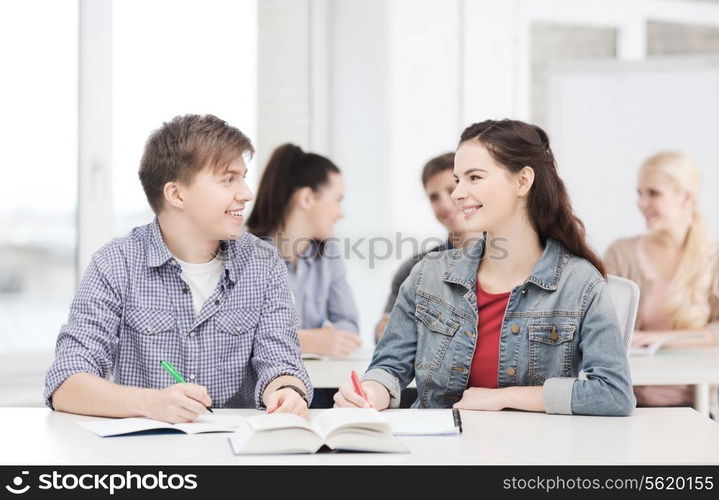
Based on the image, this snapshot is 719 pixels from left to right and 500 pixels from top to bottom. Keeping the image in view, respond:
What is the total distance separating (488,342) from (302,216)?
1.48 m

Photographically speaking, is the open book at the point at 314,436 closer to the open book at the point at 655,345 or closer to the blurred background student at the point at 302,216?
the open book at the point at 655,345

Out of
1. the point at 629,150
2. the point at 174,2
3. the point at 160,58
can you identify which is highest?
the point at 174,2

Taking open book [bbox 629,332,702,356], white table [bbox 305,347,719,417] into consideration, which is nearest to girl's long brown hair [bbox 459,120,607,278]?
white table [bbox 305,347,719,417]

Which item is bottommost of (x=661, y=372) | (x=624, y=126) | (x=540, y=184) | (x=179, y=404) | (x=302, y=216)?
(x=661, y=372)

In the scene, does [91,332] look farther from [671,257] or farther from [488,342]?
[671,257]

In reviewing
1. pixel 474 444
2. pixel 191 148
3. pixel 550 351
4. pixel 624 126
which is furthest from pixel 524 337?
pixel 624 126

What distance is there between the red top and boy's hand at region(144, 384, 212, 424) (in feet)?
2.06

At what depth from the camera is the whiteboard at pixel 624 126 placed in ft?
14.5

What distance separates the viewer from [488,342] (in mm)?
2029

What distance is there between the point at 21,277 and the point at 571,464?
2876mm

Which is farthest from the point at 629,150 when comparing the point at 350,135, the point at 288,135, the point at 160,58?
the point at 160,58

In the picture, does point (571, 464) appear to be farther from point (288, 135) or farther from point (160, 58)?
point (288, 135)

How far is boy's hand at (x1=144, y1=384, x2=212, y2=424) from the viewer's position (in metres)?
1.66
